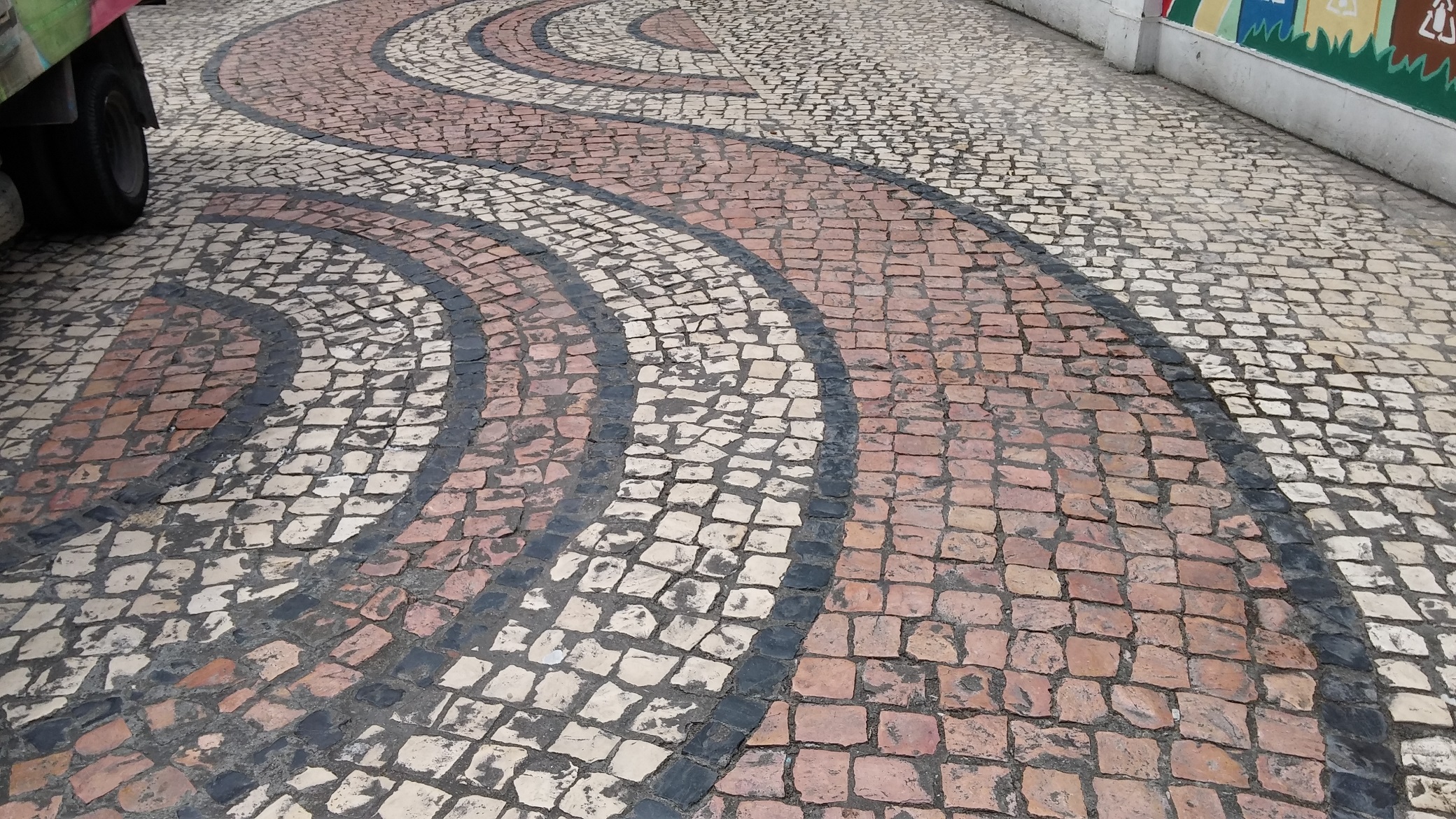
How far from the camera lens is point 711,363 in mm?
5605

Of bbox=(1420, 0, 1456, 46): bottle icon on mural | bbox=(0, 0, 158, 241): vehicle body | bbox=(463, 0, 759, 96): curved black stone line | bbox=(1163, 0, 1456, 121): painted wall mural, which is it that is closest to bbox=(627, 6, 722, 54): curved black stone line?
bbox=(463, 0, 759, 96): curved black stone line

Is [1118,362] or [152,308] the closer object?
[1118,362]

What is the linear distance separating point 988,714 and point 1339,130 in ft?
22.6

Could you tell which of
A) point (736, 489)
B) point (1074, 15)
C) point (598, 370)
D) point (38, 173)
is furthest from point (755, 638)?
point (1074, 15)

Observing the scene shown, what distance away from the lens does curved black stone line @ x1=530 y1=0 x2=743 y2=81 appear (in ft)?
36.2

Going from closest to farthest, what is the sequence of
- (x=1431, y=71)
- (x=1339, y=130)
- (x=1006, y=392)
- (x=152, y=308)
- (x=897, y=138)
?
1. (x=1006, y=392)
2. (x=152, y=308)
3. (x=1431, y=71)
4. (x=1339, y=130)
5. (x=897, y=138)

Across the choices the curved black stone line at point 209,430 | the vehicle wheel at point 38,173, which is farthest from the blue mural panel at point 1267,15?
the vehicle wheel at point 38,173

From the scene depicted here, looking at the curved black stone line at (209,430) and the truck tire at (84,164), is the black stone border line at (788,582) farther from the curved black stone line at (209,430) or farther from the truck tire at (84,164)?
the truck tire at (84,164)

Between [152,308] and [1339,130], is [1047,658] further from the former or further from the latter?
[1339,130]

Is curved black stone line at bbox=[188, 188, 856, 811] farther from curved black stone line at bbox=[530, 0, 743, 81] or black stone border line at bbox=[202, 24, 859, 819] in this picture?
curved black stone line at bbox=[530, 0, 743, 81]

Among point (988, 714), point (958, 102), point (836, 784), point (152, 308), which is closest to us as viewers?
point (836, 784)

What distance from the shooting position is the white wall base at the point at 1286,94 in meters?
7.67

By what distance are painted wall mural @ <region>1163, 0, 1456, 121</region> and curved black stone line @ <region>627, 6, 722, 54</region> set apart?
506 cm

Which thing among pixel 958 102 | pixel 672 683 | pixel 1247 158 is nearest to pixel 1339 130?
pixel 1247 158
